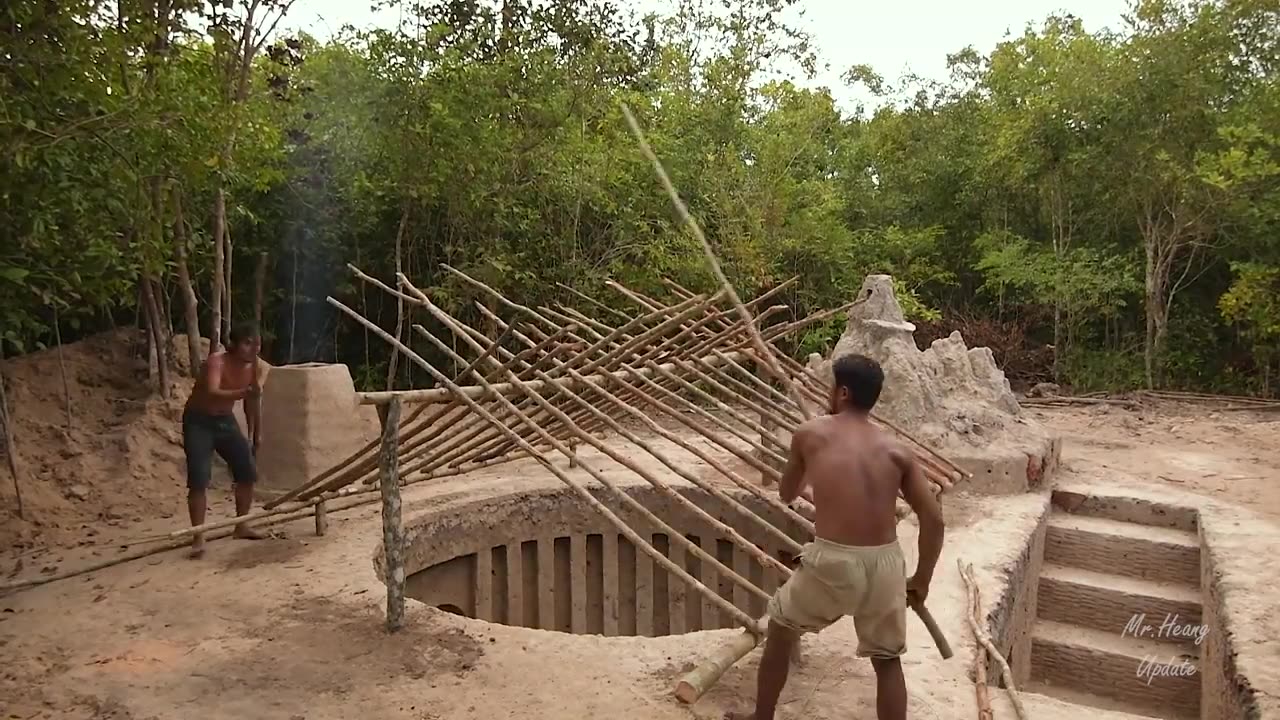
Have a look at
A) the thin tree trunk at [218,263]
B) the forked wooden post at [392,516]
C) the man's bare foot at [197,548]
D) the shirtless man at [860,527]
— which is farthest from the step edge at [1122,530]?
the thin tree trunk at [218,263]

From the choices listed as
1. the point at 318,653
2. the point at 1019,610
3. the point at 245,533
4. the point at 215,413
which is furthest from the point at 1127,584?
the point at 215,413

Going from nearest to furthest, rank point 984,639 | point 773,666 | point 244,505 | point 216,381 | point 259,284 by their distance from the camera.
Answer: point 773,666 < point 984,639 < point 216,381 < point 244,505 < point 259,284

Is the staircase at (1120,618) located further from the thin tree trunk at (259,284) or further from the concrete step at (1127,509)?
the thin tree trunk at (259,284)

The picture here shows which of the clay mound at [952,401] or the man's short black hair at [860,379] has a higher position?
the man's short black hair at [860,379]

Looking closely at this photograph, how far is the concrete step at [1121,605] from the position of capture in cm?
552

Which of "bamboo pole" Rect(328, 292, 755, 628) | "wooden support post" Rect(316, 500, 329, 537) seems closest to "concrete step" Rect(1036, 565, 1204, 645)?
"bamboo pole" Rect(328, 292, 755, 628)

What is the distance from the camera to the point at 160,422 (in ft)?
A: 22.8

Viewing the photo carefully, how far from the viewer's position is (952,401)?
695cm

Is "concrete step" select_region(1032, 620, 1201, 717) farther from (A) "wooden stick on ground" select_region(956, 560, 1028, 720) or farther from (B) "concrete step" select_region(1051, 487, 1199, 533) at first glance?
(A) "wooden stick on ground" select_region(956, 560, 1028, 720)

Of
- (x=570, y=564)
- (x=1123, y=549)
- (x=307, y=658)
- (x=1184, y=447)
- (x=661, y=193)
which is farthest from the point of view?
(x=661, y=193)

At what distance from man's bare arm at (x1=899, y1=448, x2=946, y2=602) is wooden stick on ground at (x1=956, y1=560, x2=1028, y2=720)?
2.51ft

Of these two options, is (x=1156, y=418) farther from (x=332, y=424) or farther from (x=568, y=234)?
(x=332, y=424)

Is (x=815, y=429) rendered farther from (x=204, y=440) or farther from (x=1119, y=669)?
(x=1119, y=669)

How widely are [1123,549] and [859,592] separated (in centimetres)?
431
